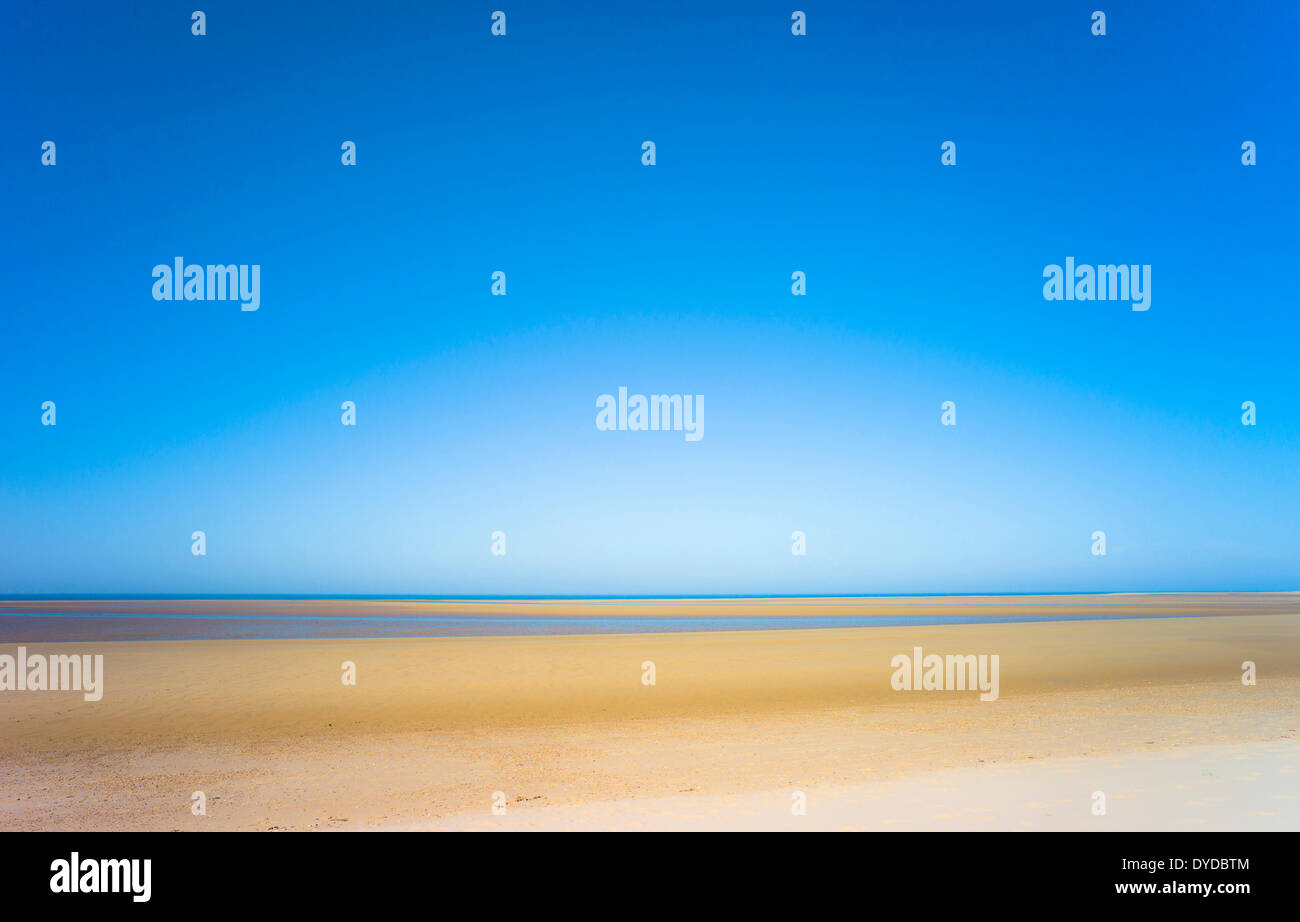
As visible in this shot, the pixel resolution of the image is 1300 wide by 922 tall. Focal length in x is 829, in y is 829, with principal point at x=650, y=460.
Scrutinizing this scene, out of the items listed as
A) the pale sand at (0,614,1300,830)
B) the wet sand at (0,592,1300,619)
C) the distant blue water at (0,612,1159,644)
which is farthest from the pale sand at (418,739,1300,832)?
the wet sand at (0,592,1300,619)

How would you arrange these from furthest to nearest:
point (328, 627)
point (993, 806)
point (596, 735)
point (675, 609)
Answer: point (675, 609)
point (328, 627)
point (596, 735)
point (993, 806)

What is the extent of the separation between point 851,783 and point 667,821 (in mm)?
3035

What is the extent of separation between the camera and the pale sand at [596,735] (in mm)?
9305

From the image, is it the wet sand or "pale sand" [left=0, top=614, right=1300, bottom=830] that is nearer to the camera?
"pale sand" [left=0, top=614, right=1300, bottom=830]

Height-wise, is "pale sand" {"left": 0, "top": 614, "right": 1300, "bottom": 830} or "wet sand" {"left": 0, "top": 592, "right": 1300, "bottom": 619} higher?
"wet sand" {"left": 0, "top": 592, "right": 1300, "bottom": 619}

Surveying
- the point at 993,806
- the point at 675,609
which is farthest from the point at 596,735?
the point at 675,609

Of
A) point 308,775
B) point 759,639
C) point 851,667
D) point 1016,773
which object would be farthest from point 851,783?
point 759,639

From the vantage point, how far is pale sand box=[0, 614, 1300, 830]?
9.30m

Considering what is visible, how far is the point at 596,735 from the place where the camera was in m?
14.7

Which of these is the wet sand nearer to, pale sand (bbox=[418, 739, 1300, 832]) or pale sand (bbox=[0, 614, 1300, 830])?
pale sand (bbox=[0, 614, 1300, 830])

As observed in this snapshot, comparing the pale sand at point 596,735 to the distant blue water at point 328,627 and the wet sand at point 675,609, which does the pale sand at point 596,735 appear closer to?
the distant blue water at point 328,627

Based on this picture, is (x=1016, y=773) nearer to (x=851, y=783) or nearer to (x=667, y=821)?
(x=851, y=783)

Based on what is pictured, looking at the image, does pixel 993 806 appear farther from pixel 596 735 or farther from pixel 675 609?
pixel 675 609
